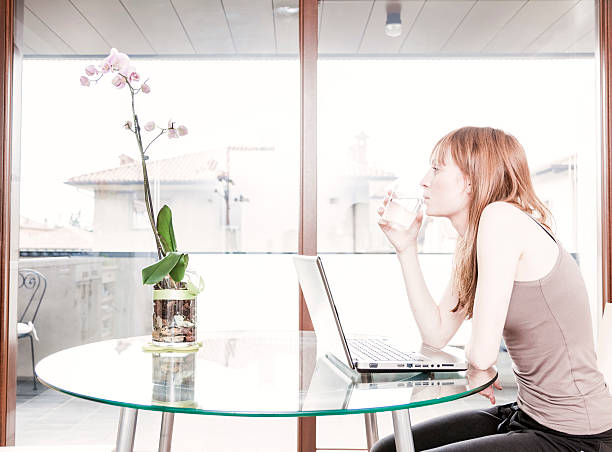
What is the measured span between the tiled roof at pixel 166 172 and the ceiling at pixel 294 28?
459 millimetres

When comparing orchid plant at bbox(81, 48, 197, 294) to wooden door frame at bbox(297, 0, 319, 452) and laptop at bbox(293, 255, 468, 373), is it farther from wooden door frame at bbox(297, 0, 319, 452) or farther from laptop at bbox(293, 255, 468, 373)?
wooden door frame at bbox(297, 0, 319, 452)

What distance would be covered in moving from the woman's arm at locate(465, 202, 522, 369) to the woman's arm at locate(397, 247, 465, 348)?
27cm

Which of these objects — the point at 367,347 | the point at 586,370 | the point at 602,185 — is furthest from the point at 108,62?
the point at 602,185

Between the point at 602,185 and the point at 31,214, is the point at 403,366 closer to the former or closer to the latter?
the point at 602,185

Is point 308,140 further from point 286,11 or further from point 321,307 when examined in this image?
point 321,307

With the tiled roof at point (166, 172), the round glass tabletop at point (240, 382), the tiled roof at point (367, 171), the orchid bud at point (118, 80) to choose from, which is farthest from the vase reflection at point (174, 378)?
the tiled roof at point (367, 171)

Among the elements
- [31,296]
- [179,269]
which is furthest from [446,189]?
[31,296]

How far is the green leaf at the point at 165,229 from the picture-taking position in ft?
5.33

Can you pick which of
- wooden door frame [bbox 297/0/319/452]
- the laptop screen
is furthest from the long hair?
wooden door frame [bbox 297/0/319/452]

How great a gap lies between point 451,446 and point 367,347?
0.32 meters

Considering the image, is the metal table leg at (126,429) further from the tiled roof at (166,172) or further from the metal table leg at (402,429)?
the tiled roof at (166,172)

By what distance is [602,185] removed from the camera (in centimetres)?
258

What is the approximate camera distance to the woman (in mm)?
1314

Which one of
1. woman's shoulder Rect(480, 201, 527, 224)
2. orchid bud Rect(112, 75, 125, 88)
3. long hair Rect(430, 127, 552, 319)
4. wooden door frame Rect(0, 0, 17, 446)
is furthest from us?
wooden door frame Rect(0, 0, 17, 446)
